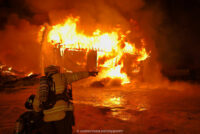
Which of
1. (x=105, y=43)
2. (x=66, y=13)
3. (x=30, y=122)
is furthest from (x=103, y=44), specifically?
(x=30, y=122)

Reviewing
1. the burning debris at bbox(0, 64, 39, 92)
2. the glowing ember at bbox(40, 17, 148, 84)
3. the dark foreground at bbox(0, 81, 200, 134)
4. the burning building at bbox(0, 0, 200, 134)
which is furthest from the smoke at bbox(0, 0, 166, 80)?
the dark foreground at bbox(0, 81, 200, 134)

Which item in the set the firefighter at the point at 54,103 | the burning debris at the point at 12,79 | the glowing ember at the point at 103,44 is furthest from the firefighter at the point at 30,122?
the glowing ember at the point at 103,44

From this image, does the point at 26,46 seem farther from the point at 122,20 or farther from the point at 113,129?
the point at 113,129

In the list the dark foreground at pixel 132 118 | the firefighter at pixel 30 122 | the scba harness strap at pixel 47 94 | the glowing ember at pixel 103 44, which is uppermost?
the glowing ember at pixel 103 44

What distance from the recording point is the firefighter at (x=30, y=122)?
8.69 ft

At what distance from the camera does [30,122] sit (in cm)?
272

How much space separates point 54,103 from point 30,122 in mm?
647

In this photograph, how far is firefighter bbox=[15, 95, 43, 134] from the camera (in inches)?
104

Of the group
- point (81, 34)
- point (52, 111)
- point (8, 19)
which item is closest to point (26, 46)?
point (8, 19)

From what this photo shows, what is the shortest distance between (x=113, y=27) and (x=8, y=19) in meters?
11.0

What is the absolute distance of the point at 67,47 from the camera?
13016 millimetres

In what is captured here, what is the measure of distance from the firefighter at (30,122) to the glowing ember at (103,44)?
9.83 metres

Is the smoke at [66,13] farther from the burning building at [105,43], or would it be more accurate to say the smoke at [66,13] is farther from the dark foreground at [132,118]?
the dark foreground at [132,118]

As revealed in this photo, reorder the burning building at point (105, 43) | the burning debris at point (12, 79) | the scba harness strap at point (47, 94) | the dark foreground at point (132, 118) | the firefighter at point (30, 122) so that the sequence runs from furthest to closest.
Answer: the burning building at point (105, 43) → the burning debris at point (12, 79) → the dark foreground at point (132, 118) → the firefighter at point (30, 122) → the scba harness strap at point (47, 94)
